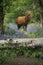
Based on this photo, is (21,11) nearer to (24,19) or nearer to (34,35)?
(24,19)

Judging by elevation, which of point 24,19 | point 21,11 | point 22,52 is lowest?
point 22,52

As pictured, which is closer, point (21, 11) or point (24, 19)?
point (21, 11)

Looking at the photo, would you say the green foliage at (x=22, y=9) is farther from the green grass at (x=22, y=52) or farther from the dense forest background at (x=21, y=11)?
the green grass at (x=22, y=52)

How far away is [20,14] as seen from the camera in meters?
12.0

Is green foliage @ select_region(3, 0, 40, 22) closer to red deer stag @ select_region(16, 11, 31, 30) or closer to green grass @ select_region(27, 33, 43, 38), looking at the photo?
red deer stag @ select_region(16, 11, 31, 30)

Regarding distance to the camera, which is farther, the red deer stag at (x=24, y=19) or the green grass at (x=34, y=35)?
the red deer stag at (x=24, y=19)

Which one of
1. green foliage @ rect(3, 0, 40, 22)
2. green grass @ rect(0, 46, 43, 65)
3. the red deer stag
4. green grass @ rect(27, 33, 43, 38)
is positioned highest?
green foliage @ rect(3, 0, 40, 22)

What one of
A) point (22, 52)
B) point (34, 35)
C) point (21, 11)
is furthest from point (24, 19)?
point (22, 52)

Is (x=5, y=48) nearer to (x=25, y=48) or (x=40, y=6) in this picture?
(x=25, y=48)

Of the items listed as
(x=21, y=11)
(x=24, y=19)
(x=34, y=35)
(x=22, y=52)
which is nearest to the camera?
(x=22, y=52)

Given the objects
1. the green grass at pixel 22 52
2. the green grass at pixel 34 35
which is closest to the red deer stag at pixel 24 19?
the green grass at pixel 34 35

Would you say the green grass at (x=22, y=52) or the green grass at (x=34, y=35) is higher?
the green grass at (x=34, y=35)

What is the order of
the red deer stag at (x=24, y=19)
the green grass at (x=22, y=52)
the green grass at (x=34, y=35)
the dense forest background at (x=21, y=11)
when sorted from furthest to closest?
the red deer stag at (x=24, y=19) → the dense forest background at (x=21, y=11) → the green grass at (x=34, y=35) → the green grass at (x=22, y=52)

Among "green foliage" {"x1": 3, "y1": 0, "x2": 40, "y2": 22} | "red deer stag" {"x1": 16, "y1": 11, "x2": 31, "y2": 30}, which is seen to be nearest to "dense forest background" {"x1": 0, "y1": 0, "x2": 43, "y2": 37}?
"green foliage" {"x1": 3, "y1": 0, "x2": 40, "y2": 22}
